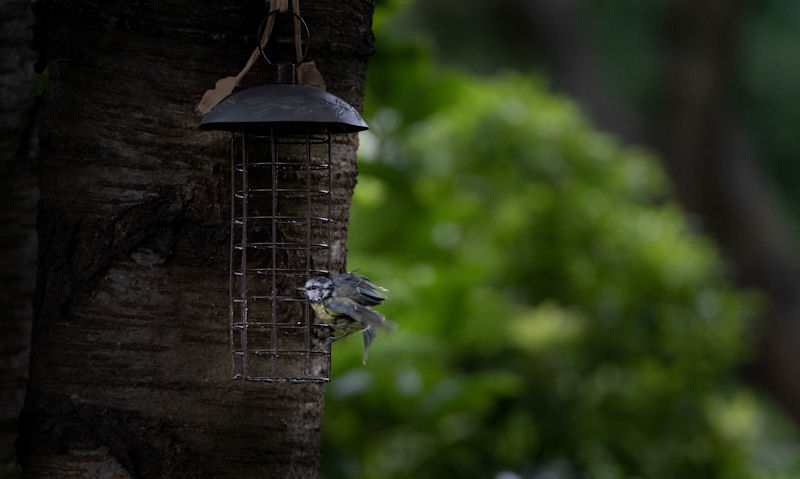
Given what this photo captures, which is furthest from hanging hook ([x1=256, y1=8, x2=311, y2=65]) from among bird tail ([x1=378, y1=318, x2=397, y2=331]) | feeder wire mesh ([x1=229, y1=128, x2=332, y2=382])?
bird tail ([x1=378, y1=318, x2=397, y2=331])

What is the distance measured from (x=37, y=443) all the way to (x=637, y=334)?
12.4ft

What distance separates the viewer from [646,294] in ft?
16.9

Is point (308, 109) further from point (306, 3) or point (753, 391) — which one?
point (753, 391)

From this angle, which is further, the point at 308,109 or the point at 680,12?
the point at 680,12

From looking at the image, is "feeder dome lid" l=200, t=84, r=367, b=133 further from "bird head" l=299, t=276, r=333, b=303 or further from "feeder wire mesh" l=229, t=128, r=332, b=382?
"bird head" l=299, t=276, r=333, b=303

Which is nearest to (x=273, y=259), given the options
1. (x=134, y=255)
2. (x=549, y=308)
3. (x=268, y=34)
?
(x=134, y=255)

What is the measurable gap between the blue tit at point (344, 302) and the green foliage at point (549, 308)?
2323 mm

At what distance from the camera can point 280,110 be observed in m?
1.76

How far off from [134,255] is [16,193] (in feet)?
1.42

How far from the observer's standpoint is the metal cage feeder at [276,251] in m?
1.94

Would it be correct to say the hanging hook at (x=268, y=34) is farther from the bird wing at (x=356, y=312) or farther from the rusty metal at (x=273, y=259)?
the bird wing at (x=356, y=312)

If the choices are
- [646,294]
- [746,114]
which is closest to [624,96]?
[746,114]

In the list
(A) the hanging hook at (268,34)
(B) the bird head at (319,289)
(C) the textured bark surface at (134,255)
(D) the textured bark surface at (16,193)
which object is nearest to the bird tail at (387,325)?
(B) the bird head at (319,289)

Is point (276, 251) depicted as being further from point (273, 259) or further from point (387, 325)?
point (387, 325)
